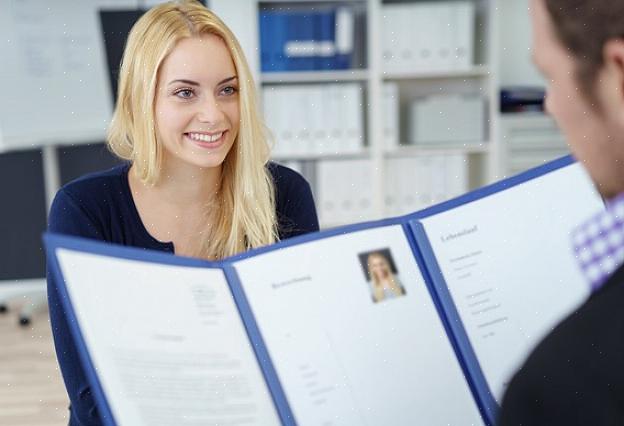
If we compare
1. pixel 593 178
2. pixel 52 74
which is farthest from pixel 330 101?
pixel 593 178

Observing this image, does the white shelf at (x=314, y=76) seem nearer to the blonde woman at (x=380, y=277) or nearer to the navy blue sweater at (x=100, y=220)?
the navy blue sweater at (x=100, y=220)

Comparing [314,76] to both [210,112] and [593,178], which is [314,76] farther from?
[593,178]

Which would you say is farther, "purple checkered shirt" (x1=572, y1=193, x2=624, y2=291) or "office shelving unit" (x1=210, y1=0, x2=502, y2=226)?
"office shelving unit" (x1=210, y1=0, x2=502, y2=226)

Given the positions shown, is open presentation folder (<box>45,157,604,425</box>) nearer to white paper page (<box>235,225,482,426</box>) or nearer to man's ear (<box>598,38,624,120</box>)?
white paper page (<box>235,225,482,426</box>)

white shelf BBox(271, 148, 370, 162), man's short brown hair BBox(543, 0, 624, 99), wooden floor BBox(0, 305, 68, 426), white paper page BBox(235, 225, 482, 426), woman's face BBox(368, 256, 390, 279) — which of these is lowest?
wooden floor BBox(0, 305, 68, 426)

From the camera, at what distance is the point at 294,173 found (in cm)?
172

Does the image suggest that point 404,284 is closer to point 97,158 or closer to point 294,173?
point 294,173

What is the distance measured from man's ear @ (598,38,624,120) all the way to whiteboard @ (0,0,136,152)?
11.8ft

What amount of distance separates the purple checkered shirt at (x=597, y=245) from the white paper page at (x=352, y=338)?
0.20m

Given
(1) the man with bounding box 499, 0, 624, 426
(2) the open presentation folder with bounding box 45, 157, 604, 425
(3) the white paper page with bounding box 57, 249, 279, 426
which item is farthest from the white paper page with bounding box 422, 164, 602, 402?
(1) the man with bounding box 499, 0, 624, 426

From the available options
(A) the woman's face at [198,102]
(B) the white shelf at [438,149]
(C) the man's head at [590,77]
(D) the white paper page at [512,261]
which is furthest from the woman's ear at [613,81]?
(B) the white shelf at [438,149]

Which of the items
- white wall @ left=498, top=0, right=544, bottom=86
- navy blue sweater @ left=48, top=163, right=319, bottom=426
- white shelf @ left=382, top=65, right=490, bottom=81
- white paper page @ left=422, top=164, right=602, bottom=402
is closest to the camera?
white paper page @ left=422, top=164, right=602, bottom=402

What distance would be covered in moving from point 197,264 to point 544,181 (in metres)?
0.48

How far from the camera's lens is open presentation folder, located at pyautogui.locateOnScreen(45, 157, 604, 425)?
857mm
